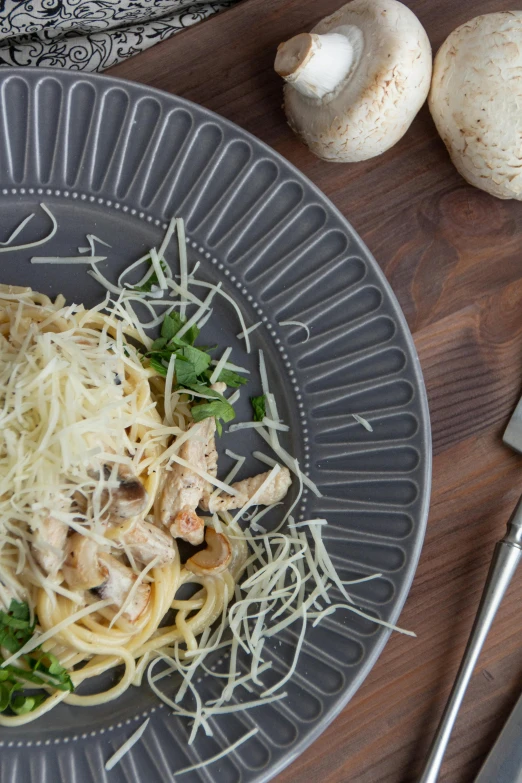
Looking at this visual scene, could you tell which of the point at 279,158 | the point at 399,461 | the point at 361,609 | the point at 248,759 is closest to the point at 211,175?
the point at 279,158

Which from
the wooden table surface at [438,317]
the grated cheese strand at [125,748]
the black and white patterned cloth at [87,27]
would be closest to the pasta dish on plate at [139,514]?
the grated cheese strand at [125,748]

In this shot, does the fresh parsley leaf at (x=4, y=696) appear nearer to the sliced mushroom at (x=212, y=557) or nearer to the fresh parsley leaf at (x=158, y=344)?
the sliced mushroom at (x=212, y=557)

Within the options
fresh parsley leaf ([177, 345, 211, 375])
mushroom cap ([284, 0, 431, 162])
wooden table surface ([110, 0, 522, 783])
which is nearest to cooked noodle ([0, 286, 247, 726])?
fresh parsley leaf ([177, 345, 211, 375])

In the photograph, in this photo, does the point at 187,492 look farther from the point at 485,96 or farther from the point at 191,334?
the point at 485,96

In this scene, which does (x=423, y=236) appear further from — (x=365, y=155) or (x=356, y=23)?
(x=356, y=23)

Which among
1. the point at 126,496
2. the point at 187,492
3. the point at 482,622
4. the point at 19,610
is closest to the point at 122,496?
the point at 126,496

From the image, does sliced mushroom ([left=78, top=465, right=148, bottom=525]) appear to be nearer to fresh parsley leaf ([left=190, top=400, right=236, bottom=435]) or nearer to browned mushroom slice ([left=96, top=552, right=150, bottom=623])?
browned mushroom slice ([left=96, top=552, right=150, bottom=623])
